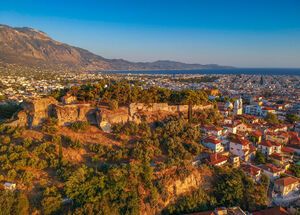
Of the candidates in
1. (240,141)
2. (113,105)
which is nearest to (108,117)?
(113,105)

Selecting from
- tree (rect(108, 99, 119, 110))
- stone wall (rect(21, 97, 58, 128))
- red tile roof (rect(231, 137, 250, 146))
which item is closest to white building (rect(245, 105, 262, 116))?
red tile roof (rect(231, 137, 250, 146))

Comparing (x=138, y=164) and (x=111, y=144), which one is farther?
(x=111, y=144)

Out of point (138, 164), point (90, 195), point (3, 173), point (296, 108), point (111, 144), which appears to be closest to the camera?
point (90, 195)

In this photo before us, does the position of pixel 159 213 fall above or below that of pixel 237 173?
below

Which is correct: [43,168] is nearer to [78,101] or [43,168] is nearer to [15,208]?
[15,208]

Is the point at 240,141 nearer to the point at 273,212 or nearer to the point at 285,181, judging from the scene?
the point at 285,181

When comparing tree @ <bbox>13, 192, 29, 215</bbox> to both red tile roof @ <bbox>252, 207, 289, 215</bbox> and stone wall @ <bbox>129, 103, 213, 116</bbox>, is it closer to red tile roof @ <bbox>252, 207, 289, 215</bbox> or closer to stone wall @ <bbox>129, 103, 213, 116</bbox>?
stone wall @ <bbox>129, 103, 213, 116</bbox>

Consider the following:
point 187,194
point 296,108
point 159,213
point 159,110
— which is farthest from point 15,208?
point 296,108

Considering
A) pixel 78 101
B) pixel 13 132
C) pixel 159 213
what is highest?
pixel 78 101

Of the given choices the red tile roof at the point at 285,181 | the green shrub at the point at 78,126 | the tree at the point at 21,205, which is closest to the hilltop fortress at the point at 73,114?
the green shrub at the point at 78,126
